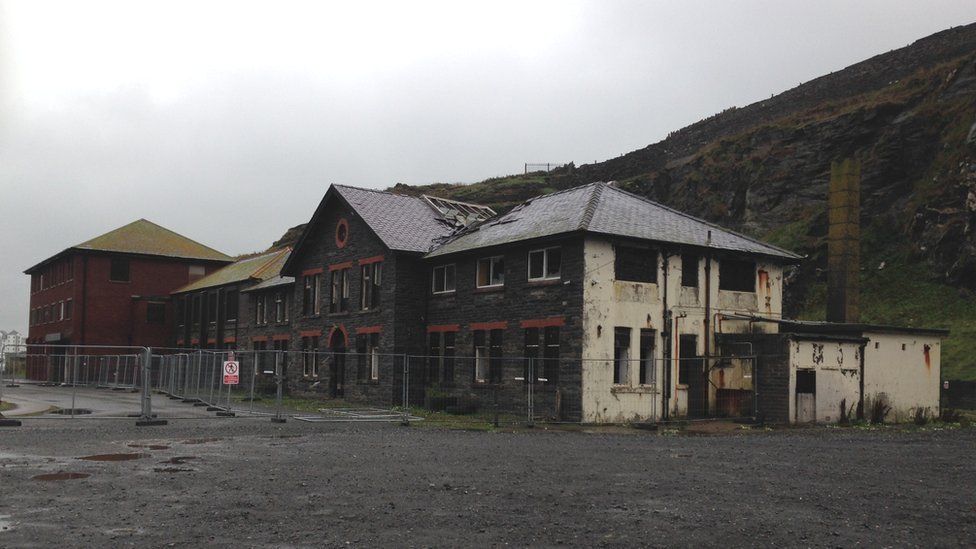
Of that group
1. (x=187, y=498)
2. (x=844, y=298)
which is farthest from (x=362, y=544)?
(x=844, y=298)

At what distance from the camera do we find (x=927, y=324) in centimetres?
3591

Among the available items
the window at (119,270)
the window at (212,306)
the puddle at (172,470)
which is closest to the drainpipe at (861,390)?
the puddle at (172,470)

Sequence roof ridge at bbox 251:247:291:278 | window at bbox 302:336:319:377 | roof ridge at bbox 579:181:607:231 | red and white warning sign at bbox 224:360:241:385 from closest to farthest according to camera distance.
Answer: red and white warning sign at bbox 224:360:241:385, roof ridge at bbox 579:181:607:231, window at bbox 302:336:319:377, roof ridge at bbox 251:247:291:278

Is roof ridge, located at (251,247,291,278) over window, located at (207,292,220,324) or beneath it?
over

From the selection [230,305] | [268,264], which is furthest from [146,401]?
[230,305]

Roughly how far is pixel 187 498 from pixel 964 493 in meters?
9.87

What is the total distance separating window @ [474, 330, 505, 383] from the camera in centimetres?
2928

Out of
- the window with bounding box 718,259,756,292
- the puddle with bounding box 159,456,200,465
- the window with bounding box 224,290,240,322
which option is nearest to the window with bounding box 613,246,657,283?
the window with bounding box 718,259,756,292

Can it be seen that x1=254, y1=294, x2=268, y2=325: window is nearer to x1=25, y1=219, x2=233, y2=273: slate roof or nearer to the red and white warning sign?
x1=25, y1=219, x2=233, y2=273: slate roof

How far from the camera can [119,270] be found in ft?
199

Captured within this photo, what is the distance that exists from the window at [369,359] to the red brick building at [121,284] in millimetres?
30747

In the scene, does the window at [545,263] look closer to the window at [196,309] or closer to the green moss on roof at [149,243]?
the window at [196,309]

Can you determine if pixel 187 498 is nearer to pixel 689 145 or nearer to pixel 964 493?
pixel 964 493

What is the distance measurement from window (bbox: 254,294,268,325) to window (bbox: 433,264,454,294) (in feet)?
52.2
